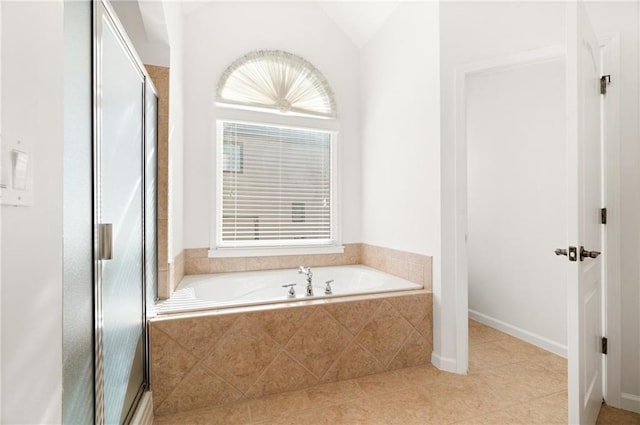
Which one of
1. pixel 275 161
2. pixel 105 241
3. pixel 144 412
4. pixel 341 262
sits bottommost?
pixel 144 412

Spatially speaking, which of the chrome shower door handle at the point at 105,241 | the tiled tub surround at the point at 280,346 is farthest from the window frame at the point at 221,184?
the chrome shower door handle at the point at 105,241

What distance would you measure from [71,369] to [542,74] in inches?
139

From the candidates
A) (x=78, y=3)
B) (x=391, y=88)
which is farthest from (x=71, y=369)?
(x=391, y=88)

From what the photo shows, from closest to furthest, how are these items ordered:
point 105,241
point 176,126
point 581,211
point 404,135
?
point 105,241 → point 581,211 → point 176,126 → point 404,135

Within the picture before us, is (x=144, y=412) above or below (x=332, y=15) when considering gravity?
below

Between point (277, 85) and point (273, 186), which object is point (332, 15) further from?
point (273, 186)

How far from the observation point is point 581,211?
1.42 m

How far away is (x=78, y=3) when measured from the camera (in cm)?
90

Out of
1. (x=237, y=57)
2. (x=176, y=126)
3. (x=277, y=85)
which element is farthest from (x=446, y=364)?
(x=237, y=57)

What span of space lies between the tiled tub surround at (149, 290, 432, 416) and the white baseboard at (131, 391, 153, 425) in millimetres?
45

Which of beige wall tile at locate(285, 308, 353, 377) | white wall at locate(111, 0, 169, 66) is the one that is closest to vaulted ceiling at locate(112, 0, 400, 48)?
white wall at locate(111, 0, 169, 66)

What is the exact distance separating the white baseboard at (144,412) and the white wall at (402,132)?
6.47 ft

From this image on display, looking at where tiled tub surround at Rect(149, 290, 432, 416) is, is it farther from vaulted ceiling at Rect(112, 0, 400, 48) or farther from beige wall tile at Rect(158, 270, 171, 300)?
vaulted ceiling at Rect(112, 0, 400, 48)

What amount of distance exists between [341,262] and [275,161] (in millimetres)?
1235
